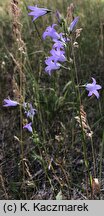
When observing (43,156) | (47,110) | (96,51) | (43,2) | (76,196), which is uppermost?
(43,2)

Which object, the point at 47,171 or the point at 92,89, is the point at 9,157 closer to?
the point at 47,171

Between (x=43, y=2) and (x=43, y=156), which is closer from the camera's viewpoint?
(x=43, y=156)

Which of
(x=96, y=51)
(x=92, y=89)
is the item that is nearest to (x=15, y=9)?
(x=92, y=89)

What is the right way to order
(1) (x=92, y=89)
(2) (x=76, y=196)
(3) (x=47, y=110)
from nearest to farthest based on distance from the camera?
(1) (x=92, y=89) → (2) (x=76, y=196) → (3) (x=47, y=110)

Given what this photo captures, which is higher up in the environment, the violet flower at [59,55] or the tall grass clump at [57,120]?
Answer: the violet flower at [59,55]

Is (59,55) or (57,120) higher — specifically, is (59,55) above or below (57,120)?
above

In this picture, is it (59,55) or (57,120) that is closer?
(59,55)

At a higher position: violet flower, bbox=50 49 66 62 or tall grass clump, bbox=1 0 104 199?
violet flower, bbox=50 49 66 62

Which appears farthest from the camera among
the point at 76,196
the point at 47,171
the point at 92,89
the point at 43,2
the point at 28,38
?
the point at 43,2
